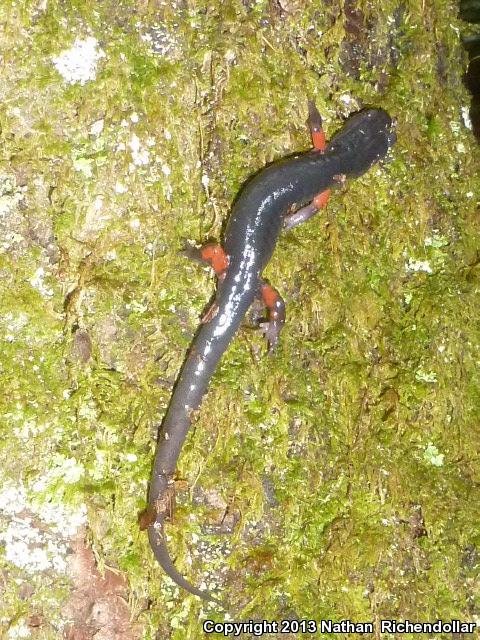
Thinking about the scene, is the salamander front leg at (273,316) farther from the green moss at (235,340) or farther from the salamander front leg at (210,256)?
the salamander front leg at (210,256)

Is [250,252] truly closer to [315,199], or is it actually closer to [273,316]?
[273,316]

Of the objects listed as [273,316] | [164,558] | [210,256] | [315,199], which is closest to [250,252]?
[210,256]

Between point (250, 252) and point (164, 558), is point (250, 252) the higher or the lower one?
the higher one

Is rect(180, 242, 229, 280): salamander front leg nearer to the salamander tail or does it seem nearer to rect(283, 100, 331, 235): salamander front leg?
rect(283, 100, 331, 235): salamander front leg

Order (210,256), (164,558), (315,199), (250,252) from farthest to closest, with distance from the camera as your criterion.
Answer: (315,199), (250,252), (210,256), (164,558)

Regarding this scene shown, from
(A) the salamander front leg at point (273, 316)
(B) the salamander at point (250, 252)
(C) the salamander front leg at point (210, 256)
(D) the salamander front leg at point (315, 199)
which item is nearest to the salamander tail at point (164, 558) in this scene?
(B) the salamander at point (250, 252)

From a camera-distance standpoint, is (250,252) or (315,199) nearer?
(250,252)

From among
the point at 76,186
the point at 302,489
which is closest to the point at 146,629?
the point at 302,489

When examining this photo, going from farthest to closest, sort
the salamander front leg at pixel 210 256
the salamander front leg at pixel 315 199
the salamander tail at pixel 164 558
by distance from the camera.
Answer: the salamander front leg at pixel 315 199 < the salamander front leg at pixel 210 256 < the salamander tail at pixel 164 558
